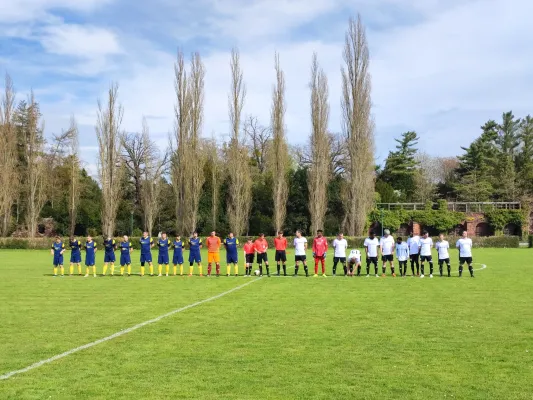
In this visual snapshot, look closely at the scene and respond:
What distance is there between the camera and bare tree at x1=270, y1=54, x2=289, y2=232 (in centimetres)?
5222

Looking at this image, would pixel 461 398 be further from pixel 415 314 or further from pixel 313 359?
pixel 415 314

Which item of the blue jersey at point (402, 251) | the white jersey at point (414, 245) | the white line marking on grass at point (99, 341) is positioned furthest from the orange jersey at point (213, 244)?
the white line marking on grass at point (99, 341)

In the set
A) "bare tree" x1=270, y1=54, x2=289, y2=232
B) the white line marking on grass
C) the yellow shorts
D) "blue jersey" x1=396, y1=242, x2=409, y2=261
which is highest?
"bare tree" x1=270, y1=54, x2=289, y2=232

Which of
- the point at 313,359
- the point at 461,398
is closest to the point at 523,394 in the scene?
the point at 461,398

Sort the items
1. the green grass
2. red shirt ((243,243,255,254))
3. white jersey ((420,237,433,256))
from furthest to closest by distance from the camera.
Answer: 1. red shirt ((243,243,255,254))
2. white jersey ((420,237,433,256))
3. the green grass

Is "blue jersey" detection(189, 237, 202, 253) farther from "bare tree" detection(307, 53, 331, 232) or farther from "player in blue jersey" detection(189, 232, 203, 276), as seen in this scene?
"bare tree" detection(307, 53, 331, 232)

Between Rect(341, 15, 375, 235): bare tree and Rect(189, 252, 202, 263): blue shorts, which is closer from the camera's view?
Rect(189, 252, 202, 263): blue shorts

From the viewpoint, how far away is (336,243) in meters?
22.5

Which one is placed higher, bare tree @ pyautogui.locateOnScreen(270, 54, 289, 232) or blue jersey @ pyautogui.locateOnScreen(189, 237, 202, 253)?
bare tree @ pyautogui.locateOnScreen(270, 54, 289, 232)

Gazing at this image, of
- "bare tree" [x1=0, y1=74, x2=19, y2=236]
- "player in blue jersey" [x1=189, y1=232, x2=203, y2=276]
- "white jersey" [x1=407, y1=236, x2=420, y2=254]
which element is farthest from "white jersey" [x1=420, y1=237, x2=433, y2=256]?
"bare tree" [x1=0, y1=74, x2=19, y2=236]

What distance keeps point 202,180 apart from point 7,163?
55.3ft

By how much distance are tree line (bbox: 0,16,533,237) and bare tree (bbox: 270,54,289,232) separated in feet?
0.29

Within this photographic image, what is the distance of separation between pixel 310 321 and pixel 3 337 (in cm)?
523

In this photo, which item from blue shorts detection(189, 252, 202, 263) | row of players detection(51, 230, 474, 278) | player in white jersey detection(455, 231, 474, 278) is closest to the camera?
player in white jersey detection(455, 231, 474, 278)
